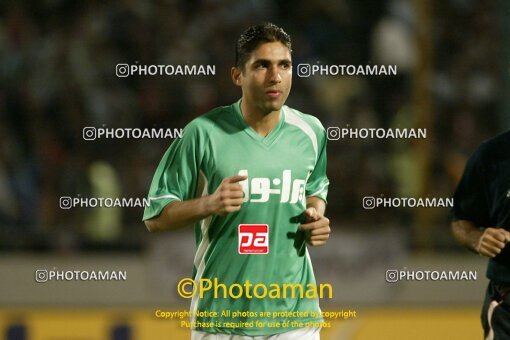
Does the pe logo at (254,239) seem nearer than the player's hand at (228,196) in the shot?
No

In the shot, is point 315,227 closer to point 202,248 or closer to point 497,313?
point 202,248

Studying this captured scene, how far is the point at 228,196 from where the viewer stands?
10.8ft

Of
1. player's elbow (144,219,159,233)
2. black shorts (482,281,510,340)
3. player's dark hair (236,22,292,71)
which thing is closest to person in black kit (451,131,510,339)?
black shorts (482,281,510,340)

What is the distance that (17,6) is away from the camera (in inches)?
223

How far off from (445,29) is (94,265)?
242 centimetres

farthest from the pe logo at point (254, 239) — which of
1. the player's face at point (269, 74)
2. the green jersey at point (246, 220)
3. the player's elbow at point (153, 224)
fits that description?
the player's face at point (269, 74)

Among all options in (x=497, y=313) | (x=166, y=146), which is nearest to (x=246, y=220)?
(x=497, y=313)

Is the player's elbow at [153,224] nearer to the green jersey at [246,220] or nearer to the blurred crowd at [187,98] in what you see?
the green jersey at [246,220]

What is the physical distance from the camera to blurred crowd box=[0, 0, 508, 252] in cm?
498

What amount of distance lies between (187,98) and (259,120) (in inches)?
59.7

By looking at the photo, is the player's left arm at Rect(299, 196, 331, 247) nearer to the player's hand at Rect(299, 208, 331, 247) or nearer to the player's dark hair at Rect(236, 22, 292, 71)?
the player's hand at Rect(299, 208, 331, 247)

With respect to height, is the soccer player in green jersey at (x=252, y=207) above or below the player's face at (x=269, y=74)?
below

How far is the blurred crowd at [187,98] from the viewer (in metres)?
4.98

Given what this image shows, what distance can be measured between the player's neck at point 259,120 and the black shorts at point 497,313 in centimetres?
103
